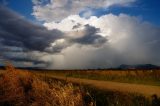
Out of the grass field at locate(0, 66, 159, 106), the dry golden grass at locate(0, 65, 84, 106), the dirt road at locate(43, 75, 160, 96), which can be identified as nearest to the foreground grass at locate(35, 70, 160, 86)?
the dirt road at locate(43, 75, 160, 96)

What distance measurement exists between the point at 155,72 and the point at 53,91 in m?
31.0

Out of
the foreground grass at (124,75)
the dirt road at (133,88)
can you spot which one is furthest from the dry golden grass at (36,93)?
the foreground grass at (124,75)

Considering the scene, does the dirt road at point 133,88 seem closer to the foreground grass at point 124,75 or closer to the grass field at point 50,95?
the foreground grass at point 124,75

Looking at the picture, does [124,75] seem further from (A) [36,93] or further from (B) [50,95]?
(B) [50,95]

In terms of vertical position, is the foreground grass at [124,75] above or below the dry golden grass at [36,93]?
above

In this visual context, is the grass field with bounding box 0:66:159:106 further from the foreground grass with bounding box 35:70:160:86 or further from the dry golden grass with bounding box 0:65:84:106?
the foreground grass with bounding box 35:70:160:86

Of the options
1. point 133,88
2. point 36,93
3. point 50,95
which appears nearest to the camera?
point 50,95

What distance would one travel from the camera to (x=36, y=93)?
24.2m

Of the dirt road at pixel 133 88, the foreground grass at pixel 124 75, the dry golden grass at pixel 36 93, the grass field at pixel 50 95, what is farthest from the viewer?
the foreground grass at pixel 124 75

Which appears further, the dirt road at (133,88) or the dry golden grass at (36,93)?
the dirt road at (133,88)

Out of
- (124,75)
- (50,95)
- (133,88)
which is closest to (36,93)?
(50,95)

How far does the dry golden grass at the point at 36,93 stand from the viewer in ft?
65.5

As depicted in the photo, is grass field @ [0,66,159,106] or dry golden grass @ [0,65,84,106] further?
grass field @ [0,66,159,106]

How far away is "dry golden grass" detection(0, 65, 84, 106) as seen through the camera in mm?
19972
